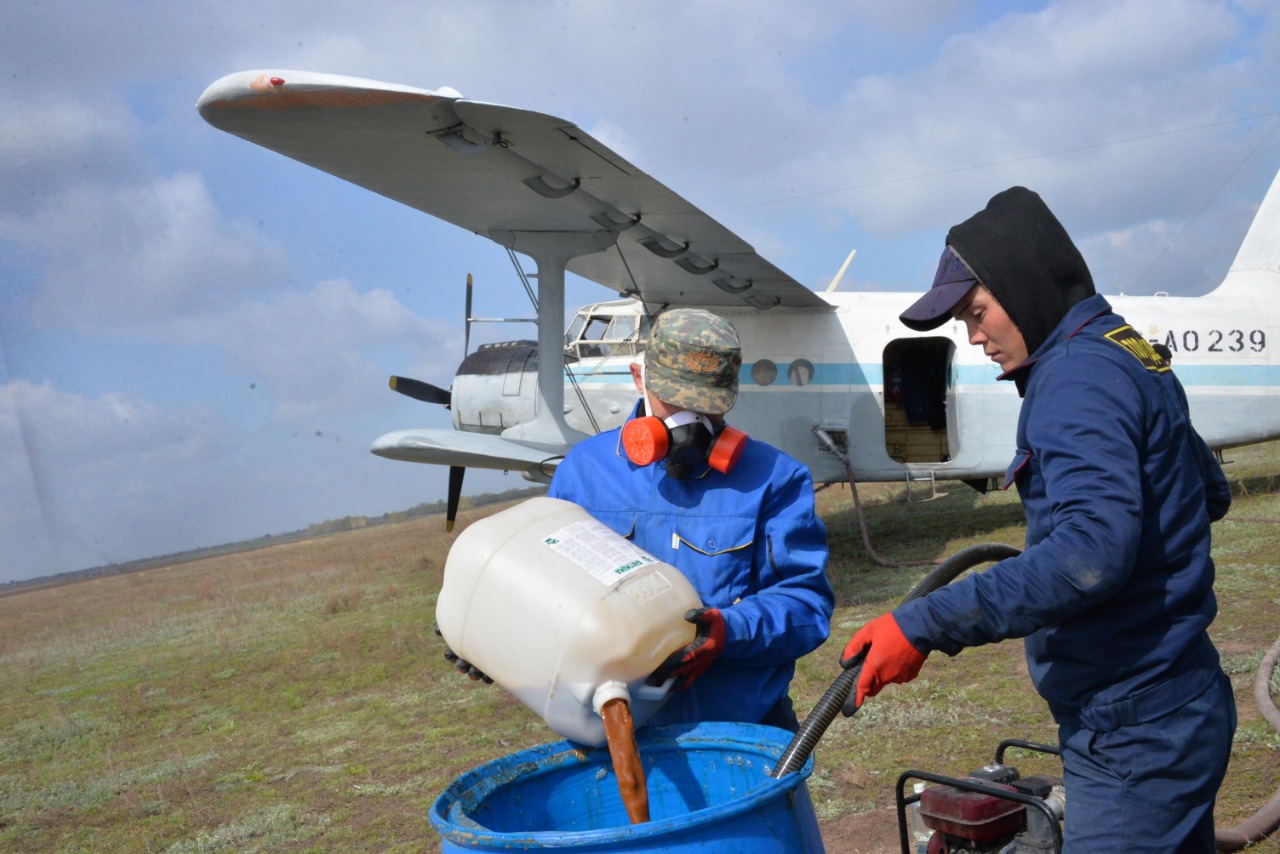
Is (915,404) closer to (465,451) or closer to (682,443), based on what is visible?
(465,451)

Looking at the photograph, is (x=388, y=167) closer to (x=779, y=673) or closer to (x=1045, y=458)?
(x=779, y=673)

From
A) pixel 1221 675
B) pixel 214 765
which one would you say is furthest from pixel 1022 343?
pixel 214 765

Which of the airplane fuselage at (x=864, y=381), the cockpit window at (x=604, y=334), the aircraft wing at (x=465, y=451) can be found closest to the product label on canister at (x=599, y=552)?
the aircraft wing at (x=465, y=451)

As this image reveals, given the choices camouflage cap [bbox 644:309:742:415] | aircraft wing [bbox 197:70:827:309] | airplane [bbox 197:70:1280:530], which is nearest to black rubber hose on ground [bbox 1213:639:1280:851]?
camouflage cap [bbox 644:309:742:415]

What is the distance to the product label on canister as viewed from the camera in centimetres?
199

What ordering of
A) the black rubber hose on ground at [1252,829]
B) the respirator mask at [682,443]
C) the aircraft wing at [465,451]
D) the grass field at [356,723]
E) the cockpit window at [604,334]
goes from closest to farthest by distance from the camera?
the respirator mask at [682,443] → the black rubber hose on ground at [1252,829] → the grass field at [356,723] → the aircraft wing at [465,451] → the cockpit window at [604,334]

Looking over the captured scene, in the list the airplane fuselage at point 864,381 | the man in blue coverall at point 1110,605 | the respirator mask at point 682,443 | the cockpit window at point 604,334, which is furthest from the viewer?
the cockpit window at point 604,334

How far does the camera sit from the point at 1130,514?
5.15ft

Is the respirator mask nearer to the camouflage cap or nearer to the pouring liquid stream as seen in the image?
the camouflage cap

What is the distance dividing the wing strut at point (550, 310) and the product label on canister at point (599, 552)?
24.7ft

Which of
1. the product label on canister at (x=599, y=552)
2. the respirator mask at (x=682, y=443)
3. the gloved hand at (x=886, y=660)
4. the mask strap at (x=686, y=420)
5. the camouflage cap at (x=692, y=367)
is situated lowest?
the gloved hand at (x=886, y=660)

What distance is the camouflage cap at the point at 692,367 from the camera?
88.9 inches

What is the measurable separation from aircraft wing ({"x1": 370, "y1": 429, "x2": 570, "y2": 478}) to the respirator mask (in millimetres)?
6769

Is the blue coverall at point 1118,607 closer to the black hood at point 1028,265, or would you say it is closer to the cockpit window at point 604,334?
the black hood at point 1028,265
